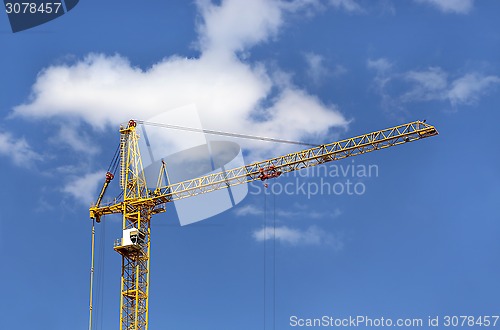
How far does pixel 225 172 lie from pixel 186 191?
5838 millimetres

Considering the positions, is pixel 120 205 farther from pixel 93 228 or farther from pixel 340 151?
pixel 340 151

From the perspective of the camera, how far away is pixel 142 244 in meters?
150

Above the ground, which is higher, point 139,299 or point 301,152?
point 301,152

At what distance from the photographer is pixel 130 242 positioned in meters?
148

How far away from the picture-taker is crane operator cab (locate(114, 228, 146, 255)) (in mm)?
148375

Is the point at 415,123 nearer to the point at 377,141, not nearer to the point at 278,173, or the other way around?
the point at 377,141

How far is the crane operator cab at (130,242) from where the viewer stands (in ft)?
487

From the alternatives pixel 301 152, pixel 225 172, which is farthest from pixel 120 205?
pixel 301 152

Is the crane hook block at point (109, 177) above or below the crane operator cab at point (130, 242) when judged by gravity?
above

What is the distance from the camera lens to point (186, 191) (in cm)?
15338

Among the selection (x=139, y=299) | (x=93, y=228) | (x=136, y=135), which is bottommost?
(x=139, y=299)

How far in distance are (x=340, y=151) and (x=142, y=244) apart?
92.4 feet

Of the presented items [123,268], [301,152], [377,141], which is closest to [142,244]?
[123,268]

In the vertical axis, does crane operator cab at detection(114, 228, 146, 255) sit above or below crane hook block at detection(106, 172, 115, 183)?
below
